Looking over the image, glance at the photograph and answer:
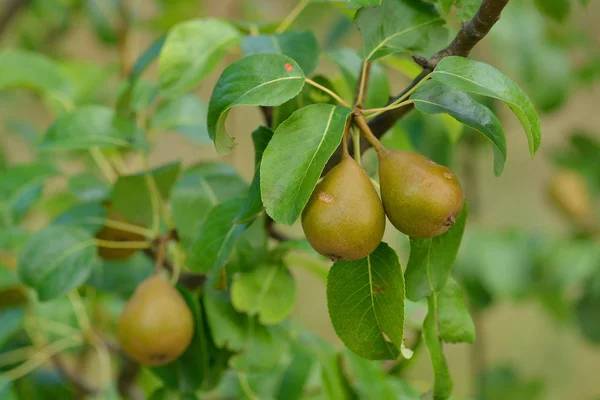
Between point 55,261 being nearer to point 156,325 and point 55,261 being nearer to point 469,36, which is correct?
point 156,325

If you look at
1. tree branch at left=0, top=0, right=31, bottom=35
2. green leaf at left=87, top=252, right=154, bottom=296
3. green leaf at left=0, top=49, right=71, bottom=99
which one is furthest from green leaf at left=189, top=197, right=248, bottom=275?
tree branch at left=0, top=0, right=31, bottom=35

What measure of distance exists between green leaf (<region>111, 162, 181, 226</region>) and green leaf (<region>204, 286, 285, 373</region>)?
104mm

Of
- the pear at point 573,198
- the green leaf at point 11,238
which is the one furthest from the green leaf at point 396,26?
the pear at point 573,198

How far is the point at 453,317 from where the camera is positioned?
0.46 meters

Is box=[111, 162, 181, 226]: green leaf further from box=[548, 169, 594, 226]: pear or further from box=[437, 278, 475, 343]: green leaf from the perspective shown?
box=[548, 169, 594, 226]: pear

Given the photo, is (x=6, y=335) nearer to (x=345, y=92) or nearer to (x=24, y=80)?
(x=24, y=80)

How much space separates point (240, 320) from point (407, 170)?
26 cm

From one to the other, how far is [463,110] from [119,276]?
19.0 inches

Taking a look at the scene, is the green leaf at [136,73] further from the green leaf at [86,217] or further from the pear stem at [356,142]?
the pear stem at [356,142]

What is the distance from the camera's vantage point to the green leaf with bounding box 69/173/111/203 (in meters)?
0.70

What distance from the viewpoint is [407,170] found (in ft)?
1.24

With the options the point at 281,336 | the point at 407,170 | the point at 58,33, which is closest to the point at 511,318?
the point at 58,33

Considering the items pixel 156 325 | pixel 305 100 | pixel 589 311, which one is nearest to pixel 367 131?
pixel 305 100

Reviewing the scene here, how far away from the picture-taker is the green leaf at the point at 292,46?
49 centimetres
